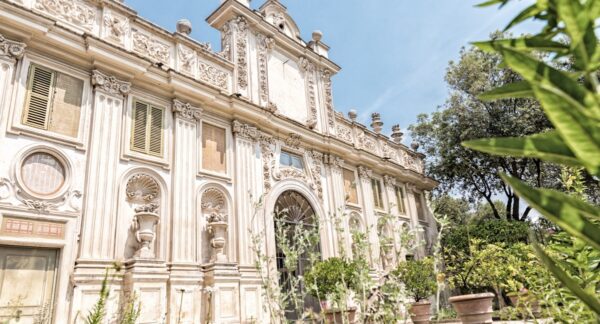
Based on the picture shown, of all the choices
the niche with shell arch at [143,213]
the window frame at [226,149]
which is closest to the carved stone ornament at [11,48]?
the niche with shell arch at [143,213]

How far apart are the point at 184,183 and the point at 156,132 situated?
1.41 metres

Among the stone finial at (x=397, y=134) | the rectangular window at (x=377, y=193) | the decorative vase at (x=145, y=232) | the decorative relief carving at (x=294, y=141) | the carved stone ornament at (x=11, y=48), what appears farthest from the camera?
the stone finial at (x=397, y=134)

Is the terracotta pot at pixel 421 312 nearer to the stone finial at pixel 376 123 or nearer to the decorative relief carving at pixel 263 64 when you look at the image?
the decorative relief carving at pixel 263 64

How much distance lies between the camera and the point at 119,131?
27.8ft

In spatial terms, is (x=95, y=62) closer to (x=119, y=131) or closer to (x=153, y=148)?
(x=119, y=131)

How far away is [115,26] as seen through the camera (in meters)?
8.98

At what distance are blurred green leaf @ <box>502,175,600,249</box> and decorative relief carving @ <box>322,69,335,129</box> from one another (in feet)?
47.2

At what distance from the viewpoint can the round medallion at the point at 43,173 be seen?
22.8 feet

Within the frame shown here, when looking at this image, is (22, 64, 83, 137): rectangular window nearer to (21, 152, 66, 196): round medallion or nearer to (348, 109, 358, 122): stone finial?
(21, 152, 66, 196): round medallion

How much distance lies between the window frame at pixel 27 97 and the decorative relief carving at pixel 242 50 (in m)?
4.50

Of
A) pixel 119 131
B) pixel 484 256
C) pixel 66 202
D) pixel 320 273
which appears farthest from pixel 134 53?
pixel 484 256

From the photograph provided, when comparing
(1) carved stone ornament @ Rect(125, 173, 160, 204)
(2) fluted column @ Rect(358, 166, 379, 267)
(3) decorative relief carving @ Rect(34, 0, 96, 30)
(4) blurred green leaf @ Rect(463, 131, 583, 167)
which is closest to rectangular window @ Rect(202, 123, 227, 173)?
(1) carved stone ornament @ Rect(125, 173, 160, 204)

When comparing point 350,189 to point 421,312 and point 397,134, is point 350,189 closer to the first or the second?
point 421,312

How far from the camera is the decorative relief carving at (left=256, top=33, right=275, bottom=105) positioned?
12195mm
